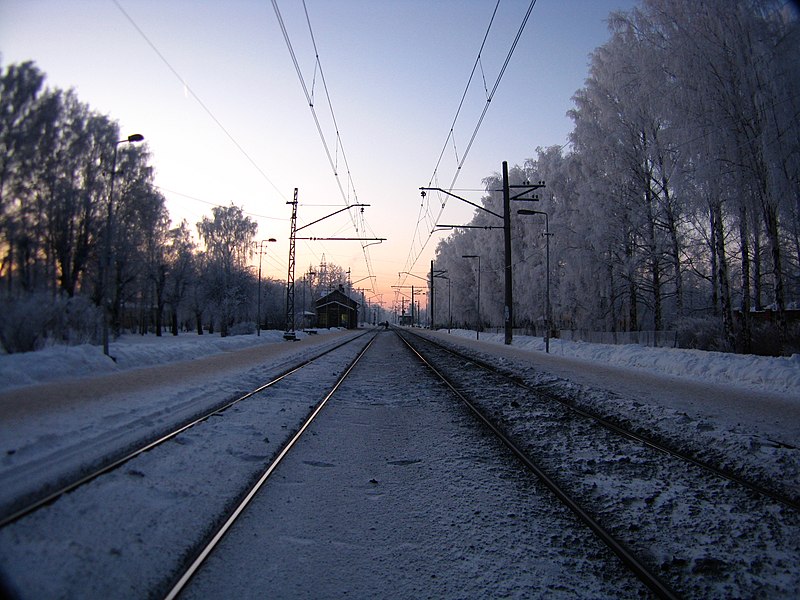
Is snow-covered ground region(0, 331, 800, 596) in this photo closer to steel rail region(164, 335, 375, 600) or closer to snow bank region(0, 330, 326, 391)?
snow bank region(0, 330, 326, 391)

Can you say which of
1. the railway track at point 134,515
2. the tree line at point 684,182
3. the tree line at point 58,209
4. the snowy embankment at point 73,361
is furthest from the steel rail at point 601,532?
the tree line at point 684,182

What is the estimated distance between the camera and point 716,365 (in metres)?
14.7

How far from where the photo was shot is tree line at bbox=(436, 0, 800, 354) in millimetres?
15562

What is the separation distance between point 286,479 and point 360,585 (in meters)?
2.40

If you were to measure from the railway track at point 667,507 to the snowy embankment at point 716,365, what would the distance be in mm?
7443

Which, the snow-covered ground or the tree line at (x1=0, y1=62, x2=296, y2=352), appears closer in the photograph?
the snow-covered ground

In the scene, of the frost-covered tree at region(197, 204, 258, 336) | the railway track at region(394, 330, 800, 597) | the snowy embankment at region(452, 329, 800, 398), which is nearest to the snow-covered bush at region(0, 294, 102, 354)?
the railway track at region(394, 330, 800, 597)

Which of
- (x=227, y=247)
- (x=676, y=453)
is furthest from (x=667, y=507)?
(x=227, y=247)

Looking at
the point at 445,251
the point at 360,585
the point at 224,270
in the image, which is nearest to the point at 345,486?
the point at 360,585

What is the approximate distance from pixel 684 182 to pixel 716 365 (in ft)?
25.6

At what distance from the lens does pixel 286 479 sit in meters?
5.34

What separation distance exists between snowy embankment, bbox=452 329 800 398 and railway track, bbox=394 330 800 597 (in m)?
7.44

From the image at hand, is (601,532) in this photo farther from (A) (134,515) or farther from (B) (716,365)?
(B) (716,365)

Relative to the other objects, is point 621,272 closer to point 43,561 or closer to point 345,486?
point 345,486
